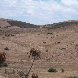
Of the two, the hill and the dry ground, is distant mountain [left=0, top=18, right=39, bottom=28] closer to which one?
the hill

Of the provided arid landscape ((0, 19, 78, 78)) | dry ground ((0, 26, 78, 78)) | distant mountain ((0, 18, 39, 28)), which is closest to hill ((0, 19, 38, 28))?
distant mountain ((0, 18, 39, 28))

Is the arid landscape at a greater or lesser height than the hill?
lesser

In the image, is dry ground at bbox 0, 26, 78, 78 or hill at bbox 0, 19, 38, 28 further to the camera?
hill at bbox 0, 19, 38, 28

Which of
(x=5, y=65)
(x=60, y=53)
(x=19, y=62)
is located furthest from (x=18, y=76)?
(x=60, y=53)

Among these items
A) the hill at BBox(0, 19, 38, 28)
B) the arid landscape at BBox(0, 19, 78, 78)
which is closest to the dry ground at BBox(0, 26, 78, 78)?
the arid landscape at BBox(0, 19, 78, 78)

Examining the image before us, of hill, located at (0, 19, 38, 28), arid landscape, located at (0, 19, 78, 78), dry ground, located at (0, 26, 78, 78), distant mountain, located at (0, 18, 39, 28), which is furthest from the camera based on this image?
distant mountain, located at (0, 18, 39, 28)

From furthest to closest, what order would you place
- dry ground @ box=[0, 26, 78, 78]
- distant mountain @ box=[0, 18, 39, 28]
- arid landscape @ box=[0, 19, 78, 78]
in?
distant mountain @ box=[0, 18, 39, 28] → dry ground @ box=[0, 26, 78, 78] → arid landscape @ box=[0, 19, 78, 78]

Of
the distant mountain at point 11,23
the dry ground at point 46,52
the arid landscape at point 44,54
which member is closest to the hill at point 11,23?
→ the distant mountain at point 11,23

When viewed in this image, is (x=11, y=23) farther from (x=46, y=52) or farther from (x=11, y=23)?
(x=46, y=52)

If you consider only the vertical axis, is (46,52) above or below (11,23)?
below

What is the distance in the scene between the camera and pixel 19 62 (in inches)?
2564

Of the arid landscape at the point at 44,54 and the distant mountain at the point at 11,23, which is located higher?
the distant mountain at the point at 11,23

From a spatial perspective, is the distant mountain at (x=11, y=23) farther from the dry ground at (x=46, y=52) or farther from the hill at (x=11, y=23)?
the dry ground at (x=46, y=52)

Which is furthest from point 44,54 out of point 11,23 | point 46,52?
point 11,23
